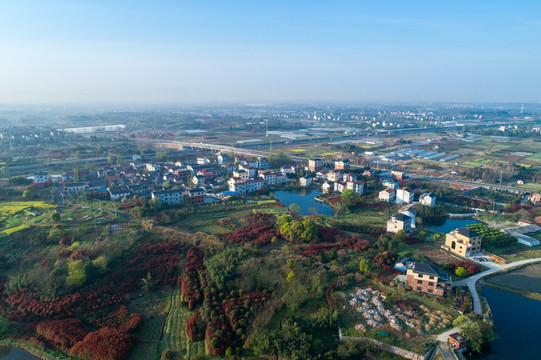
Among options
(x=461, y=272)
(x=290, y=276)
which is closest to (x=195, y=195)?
(x=290, y=276)

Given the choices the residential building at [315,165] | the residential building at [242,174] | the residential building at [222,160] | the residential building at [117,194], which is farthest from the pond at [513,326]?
the residential building at [222,160]

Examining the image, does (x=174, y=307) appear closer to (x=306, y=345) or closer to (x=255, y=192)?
(x=306, y=345)

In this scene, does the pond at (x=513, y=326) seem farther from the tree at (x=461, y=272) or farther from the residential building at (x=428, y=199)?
the residential building at (x=428, y=199)

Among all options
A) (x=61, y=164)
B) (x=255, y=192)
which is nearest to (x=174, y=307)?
(x=255, y=192)

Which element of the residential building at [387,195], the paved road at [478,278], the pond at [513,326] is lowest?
the pond at [513,326]

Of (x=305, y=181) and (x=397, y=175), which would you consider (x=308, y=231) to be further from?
Answer: (x=397, y=175)
